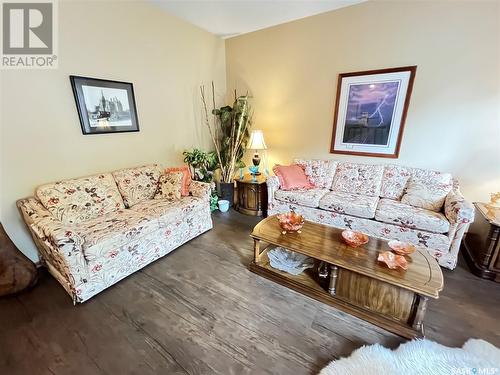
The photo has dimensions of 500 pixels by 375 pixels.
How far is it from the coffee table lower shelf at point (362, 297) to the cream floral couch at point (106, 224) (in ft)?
3.79

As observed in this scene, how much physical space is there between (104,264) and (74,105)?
165 centimetres

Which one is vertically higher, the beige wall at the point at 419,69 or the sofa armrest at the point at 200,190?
the beige wall at the point at 419,69

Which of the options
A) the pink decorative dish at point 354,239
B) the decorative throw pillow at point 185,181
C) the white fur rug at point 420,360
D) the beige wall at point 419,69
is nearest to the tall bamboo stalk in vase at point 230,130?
the beige wall at point 419,69

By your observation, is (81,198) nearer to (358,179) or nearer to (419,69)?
(358,179)

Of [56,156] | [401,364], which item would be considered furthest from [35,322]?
[401,364]

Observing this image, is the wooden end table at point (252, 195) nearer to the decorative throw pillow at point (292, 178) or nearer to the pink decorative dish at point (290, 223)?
the decorative throw pillow at point (292, 178)

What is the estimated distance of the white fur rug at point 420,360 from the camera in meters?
1.23

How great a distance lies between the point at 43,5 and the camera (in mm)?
2023

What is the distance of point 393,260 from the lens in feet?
5.11

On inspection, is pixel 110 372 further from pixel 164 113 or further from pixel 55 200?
pixel 164 113

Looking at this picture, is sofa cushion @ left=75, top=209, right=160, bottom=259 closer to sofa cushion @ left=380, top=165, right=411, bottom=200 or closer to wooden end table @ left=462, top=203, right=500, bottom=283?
Answer: sofa cushion @ left=380, top=165, right=411, bottom=200

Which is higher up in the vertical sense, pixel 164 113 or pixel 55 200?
pixel 164 113

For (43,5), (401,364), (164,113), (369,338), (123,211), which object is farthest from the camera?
(164,113)

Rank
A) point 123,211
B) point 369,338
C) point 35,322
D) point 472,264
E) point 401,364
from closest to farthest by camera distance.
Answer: point 401,364 < point 369,338 < point 35,322 < point 472,264 < point 123,211
